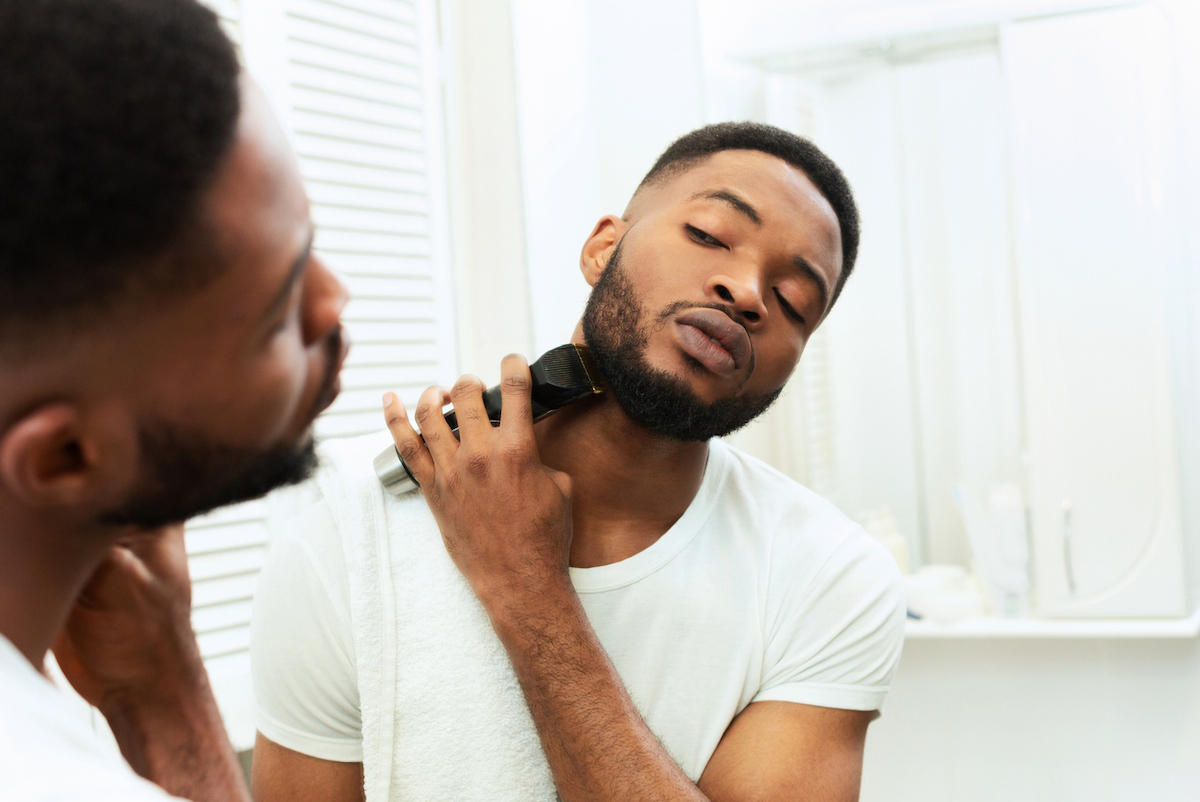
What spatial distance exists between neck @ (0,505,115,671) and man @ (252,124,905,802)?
1.42 feet

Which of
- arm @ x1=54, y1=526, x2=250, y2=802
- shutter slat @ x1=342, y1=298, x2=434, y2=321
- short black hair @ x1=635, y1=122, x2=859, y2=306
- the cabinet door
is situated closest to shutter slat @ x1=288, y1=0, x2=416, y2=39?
shutter slat @ x1=342, y1=298, x2=434, y2=321

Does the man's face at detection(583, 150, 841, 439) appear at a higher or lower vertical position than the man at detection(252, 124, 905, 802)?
higher

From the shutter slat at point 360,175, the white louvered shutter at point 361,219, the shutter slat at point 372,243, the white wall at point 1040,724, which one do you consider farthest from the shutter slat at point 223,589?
the white wall at point 1040,724

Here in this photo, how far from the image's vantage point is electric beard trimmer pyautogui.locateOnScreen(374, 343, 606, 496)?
3.20 ft

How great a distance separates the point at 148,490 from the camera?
0.49 m

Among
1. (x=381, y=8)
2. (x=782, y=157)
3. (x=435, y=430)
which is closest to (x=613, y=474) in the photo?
(x=435, y=430)

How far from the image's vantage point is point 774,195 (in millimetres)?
1104

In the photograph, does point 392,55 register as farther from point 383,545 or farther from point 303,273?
point 303,273

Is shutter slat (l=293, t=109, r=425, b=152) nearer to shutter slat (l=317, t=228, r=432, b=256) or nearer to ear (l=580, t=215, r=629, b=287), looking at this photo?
shutter slat (l=317, t=228, r=432, b=256)

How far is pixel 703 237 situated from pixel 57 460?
0.75 meters

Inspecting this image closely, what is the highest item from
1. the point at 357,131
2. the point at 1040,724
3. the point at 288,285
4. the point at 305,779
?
the point at 357,131

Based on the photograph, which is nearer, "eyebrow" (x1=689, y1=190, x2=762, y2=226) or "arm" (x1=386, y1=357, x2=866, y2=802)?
"arm" (x1=386, y1=357, x2=866, y2=802)

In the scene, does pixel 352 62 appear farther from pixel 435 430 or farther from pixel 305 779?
pixel 305 779

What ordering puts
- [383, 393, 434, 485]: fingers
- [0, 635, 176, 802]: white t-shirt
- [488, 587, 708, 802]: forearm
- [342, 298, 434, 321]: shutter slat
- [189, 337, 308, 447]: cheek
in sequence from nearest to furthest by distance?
[0, 635, 176, 802]: white t-shirt → [189, 337, 308, 447]: cheek → [488, 587, 708, 802]: forearm → [383, 393, 434, 485]: fingers → [342, 298, 434, 321]: shutter slat
